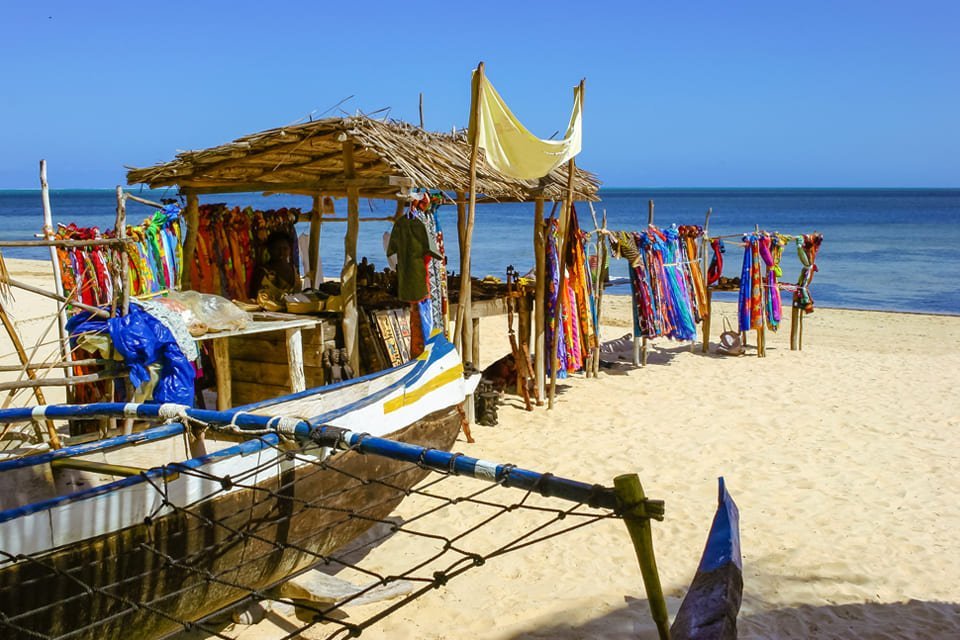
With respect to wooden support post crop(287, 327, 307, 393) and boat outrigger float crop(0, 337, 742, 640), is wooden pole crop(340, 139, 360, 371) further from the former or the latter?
boat outrigger float crop(0, 337, 742, 640)

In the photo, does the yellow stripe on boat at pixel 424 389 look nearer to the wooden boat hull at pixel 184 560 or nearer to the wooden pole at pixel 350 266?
the wooden boat hull at pixel 184 560

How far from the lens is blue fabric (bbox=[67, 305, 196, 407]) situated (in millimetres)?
5316

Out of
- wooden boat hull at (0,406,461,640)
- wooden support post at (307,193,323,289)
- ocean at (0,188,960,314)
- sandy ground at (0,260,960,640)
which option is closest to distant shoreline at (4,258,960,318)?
ocean at (0,188,960,314)

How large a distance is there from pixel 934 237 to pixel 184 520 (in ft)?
157

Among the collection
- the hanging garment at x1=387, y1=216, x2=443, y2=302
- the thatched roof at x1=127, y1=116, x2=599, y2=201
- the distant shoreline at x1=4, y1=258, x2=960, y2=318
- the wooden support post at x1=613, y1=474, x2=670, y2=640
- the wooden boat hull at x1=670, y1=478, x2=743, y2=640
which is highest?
the thatched roof at x1=127, y1=116, x2=599, y2=201

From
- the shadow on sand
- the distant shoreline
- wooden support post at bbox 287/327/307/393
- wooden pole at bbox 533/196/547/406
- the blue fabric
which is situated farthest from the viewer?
the distant shoreline

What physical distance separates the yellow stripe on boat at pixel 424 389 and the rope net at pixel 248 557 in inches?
15.2

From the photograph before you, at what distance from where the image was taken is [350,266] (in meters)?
6.89

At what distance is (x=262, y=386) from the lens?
729 cm

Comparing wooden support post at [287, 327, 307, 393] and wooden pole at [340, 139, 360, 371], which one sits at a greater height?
wooden pole at [340, 139, 360, 371]

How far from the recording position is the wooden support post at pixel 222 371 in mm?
6621

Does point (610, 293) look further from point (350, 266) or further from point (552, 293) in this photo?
point (350, 266)

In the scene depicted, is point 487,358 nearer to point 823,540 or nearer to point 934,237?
point 823,540

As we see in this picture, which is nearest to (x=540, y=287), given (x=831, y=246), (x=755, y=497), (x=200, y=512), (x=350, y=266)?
(x=350, y=266)
